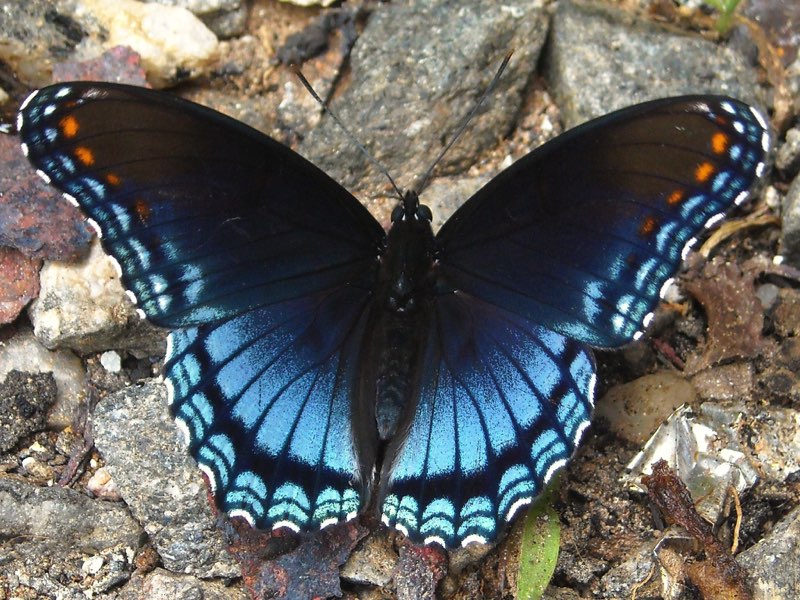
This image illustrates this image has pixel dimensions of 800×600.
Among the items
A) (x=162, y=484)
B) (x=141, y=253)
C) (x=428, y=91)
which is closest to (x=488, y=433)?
(x=162, y=484)

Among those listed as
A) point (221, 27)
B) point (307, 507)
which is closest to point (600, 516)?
point (307, 507)

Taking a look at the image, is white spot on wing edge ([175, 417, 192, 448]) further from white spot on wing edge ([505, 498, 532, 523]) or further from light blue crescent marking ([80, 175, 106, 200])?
white spot on wing edge ([505, 498, 532, 523])

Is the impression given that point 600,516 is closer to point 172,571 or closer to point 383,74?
point 172,571

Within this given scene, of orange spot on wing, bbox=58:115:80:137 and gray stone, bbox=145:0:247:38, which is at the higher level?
gray stone, bbox=145:0:247:38

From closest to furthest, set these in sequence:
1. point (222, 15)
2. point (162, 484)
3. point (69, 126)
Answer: point (69, 126) → point (162, 484) → point (222, 15)

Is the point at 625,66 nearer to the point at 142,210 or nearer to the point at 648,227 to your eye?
the point at 648,227

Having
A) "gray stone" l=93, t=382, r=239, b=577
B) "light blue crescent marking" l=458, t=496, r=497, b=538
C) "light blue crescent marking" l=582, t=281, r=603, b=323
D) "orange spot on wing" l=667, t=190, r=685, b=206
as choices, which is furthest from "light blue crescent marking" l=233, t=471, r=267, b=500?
"orange spot on wing" l=667, t=190, r=685, b=206
